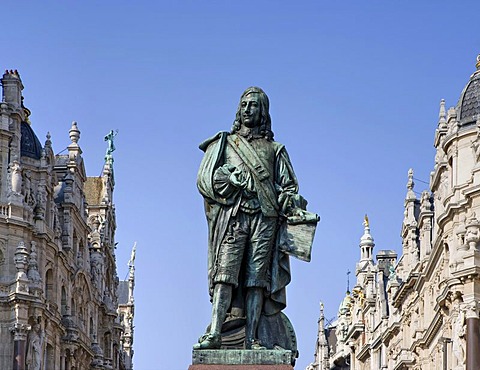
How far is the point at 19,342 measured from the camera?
202 ft

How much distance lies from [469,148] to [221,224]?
137 feet

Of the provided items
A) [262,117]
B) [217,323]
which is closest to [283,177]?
[262,117]

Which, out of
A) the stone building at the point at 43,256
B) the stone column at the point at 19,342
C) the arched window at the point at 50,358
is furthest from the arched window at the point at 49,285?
the stone column at the point at 19,342

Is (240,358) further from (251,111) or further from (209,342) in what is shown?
(251,111)

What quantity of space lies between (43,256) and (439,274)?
18.8 m

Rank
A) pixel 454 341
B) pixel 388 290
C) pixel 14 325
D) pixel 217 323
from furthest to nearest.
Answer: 1. pixel 388 290
2. pixel 14 325
3. pixel 454 341
4. pixel 217 323

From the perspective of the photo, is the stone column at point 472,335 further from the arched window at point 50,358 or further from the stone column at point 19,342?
the arched window at point 50,358

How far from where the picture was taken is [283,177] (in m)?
17.3

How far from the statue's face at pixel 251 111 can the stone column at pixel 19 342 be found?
149 ft

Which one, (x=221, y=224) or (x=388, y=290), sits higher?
(x=388, y=290)

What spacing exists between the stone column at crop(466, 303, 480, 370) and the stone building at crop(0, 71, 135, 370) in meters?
20.0

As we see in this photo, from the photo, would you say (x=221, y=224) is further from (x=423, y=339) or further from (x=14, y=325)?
(x=423, y=339)

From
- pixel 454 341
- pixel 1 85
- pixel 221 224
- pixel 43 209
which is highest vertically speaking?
pixel 1 85

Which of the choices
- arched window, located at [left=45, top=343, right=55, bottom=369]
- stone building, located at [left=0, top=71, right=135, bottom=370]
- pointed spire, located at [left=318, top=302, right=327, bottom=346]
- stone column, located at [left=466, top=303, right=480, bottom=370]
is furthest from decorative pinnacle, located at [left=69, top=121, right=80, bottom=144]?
→ pointed spire, located at [left=318, top=302, right=327, bottom=346]
